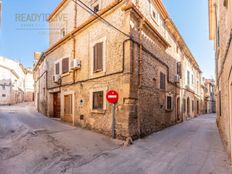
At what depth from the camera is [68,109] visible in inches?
400

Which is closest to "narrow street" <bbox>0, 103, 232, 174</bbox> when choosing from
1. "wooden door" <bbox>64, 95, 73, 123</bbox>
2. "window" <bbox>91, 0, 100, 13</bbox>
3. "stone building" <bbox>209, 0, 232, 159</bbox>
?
"stone building" <bbox>209, 0, 232, 159</bbox>

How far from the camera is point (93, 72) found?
26.8 ft

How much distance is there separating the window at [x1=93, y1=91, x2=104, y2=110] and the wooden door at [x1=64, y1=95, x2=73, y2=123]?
2.54 metres

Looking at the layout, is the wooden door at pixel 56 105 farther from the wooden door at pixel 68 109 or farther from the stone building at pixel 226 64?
the stone building at pixel 226 64

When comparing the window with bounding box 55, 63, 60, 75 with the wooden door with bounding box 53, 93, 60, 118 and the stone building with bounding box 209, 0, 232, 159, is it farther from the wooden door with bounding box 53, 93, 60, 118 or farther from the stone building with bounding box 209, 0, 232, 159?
the stone building with bounding box 209, 0, 232, 159

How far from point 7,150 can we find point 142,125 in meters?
5.27

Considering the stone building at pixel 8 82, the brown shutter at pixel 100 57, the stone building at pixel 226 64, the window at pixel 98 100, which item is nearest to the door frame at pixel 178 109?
the stone building at pixel 226 64

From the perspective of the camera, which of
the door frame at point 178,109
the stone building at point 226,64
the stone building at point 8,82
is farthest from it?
the stone building at point 8,82

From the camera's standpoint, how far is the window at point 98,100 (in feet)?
25.3

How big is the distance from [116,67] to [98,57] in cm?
150

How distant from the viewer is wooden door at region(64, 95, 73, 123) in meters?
9.79

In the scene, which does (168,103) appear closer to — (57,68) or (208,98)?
(57,68)

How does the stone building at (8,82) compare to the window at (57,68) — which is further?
the stone building at (8,82)

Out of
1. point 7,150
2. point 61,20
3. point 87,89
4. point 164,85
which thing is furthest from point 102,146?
point 61,20
